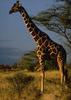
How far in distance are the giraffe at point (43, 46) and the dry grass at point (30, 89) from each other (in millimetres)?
557

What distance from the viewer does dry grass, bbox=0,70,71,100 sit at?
15.4 metres

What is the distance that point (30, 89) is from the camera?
16.4m

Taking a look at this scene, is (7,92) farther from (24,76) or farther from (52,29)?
(52,29)

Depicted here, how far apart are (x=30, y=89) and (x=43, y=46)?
69.6 inches

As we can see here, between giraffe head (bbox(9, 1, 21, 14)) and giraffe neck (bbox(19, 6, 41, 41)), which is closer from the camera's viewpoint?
giraffe head (bbox(9, 1, 21, 14))

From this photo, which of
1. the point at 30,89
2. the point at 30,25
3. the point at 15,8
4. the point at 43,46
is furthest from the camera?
the point at 30,25

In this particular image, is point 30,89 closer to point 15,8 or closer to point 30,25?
point 30,25

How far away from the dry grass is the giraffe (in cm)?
56

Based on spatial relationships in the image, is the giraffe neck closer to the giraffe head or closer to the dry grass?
the giraffe head

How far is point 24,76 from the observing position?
18.2 m

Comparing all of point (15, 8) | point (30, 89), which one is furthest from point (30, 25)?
point (30, 89)

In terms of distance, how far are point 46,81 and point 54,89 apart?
113 cm

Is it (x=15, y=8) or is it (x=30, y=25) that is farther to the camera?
(x=30, y=25)

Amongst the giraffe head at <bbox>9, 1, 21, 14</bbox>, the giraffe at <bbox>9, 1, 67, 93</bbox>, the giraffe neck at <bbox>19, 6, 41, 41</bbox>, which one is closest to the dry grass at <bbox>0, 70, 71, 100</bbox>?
the giraffe at <bbox>9, 1, 67, 93</bbox>
